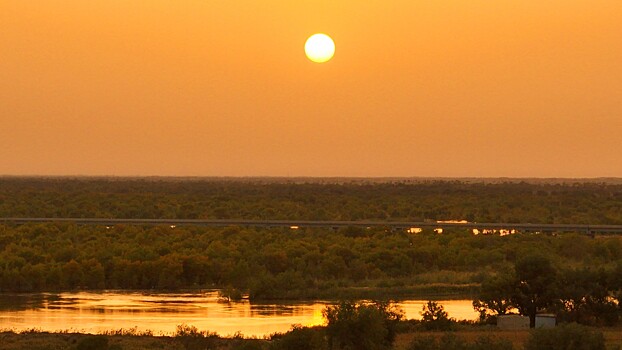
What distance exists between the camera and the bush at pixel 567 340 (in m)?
29.4

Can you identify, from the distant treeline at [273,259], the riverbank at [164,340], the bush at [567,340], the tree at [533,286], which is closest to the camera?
the bush at [567,340]

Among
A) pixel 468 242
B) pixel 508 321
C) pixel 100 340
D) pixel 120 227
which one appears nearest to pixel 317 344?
pixel 100 340

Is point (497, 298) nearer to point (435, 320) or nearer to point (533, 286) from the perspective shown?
point (533, 286)

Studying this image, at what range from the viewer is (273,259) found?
186 ft

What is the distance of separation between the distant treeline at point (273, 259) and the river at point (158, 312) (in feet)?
9.02

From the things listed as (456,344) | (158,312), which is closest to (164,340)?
(158,312)

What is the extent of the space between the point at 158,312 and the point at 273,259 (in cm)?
1430

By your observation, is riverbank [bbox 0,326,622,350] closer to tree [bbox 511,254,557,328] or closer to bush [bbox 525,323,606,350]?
bush [bbox 525,323,606,350]

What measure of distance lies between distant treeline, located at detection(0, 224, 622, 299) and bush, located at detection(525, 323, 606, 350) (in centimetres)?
1747

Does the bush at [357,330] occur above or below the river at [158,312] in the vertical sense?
above

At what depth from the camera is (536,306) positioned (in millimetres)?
40188

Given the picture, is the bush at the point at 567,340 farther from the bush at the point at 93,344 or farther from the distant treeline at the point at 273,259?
the distant treeline at the point at 273,259

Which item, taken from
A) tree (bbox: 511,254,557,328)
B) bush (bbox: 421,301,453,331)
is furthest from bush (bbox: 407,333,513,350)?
tree (bbox: 511,254,557,328)

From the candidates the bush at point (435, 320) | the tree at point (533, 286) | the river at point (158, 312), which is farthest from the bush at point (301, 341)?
the tree at point (533, 286)
